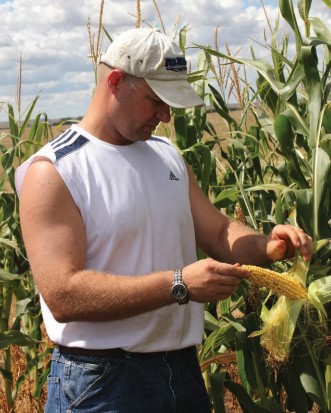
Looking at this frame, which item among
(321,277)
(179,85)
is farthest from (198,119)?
(179,85)

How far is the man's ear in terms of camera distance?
2898 millimetres

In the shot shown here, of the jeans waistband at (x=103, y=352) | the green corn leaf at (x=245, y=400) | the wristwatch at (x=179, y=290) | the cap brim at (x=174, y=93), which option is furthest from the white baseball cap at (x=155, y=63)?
the green corn leaf at (x=245, y=400)

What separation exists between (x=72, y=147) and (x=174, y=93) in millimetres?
406

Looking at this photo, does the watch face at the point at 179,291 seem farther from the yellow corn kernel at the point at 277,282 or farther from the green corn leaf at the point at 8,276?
the green corn leaf at the point at 8,276

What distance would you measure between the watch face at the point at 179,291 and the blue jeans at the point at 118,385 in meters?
0.35

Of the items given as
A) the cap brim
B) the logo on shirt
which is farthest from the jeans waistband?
the cap brim

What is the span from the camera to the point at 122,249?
2.88m

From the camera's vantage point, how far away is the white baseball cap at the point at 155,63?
2869 mm

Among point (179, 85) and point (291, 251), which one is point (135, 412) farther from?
point (179, 85)

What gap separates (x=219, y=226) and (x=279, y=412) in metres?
1.43

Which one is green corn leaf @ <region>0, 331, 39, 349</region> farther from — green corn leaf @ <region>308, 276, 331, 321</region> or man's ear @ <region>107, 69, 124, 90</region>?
man's ear @ <region>107, 69, 124, 90</region>

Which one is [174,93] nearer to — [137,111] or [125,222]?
[137,111]

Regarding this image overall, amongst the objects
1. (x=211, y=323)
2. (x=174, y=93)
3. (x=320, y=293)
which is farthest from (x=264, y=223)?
(x=174, y=93)

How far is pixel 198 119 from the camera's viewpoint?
4.78 m
